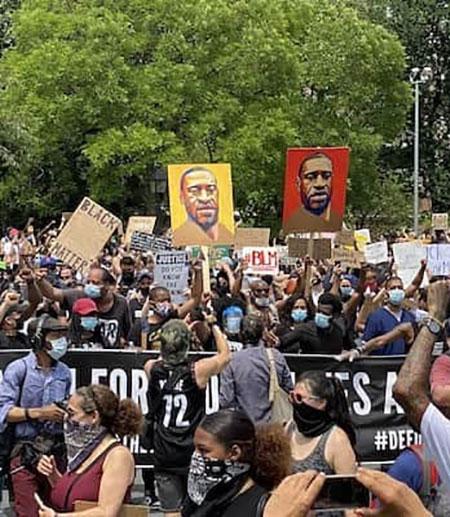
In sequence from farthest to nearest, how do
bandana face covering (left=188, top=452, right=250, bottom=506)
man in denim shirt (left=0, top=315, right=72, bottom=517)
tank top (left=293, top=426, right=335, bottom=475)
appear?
1. man in denim shirt (left=0, top=315, right=72, bottom=517)
2. tank top (left=293, top=426, right=335, bottom=475)
3. bandana face covering (left=188, top=452, right=250, bottom=506)

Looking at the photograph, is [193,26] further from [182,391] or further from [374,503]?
[374,503]

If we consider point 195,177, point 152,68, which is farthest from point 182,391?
point 152,68

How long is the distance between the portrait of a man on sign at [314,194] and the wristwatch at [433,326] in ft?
36.6

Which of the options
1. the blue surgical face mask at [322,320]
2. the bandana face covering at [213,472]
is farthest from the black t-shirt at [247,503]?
the blue surgical face mask at [322,320]

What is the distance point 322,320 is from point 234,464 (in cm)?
653

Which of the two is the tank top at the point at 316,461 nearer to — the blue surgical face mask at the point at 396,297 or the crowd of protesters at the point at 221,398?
the crowd of protesters at the point at 221,398

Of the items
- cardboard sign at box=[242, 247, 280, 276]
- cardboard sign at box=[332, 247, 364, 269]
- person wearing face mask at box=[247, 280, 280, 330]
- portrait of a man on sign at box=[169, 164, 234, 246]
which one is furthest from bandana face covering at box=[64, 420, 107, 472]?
Result: cardboard sign at box=[332, 247, 364, 269]

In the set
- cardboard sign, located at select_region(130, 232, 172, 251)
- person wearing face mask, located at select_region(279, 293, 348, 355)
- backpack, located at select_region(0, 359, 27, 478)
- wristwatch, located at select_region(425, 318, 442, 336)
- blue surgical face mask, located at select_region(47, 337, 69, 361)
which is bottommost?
backpack, located at select_region(0, 359, 27, 478)

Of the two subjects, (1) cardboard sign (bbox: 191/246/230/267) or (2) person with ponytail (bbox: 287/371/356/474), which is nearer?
(2) person with ponytail (bbox: 287/371/356/474)

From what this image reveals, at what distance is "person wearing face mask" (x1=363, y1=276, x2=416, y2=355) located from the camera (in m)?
11.0

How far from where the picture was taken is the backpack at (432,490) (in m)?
4.18

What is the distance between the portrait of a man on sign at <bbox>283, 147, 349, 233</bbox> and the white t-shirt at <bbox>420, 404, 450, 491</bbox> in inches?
448

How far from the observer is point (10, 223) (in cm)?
4425

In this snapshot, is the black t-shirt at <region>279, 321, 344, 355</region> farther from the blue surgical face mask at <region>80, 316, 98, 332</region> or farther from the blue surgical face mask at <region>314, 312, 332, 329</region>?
the blue surgical face mask at <region>80, 316, 98, 332</region>
